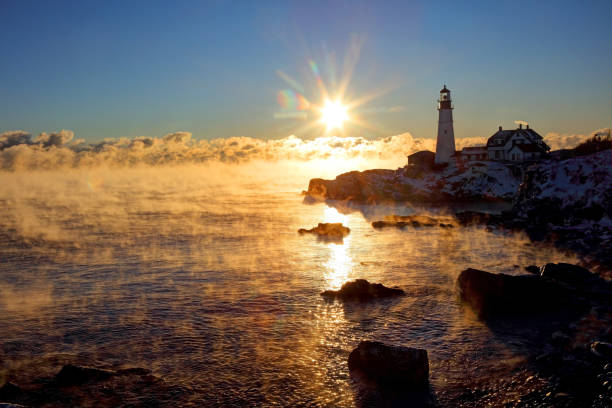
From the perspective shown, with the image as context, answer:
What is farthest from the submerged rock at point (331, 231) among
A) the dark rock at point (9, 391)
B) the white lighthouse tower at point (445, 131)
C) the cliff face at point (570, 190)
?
the white lighthouse tower at point (445, 131)

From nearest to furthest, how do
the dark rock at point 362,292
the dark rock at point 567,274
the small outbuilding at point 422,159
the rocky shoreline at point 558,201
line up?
the dark rock at point 362,292 → the dark rock at point 567,274 → the rocky shoreline at point 558,201 → the small outbuilding at point 422,159

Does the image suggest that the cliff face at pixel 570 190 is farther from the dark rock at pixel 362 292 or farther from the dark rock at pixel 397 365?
the dark rock at pixel 397 365

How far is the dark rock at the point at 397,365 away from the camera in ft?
44.6

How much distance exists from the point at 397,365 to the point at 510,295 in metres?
8.91

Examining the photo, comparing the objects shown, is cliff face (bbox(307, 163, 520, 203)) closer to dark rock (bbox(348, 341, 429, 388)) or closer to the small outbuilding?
the small outbuilding

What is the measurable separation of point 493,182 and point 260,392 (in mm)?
80251

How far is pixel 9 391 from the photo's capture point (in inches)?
519

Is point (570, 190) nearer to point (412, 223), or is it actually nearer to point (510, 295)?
point (412, 223)

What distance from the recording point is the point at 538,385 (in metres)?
13.0

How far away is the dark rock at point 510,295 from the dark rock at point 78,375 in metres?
14.9

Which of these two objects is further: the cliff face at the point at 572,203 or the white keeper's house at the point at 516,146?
the white keeper's house at the point at 516,146

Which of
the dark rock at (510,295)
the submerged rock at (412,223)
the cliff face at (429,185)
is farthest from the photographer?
the cliff face at (429,185)

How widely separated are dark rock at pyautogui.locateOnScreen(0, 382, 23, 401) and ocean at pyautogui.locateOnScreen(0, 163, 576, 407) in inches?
47.2

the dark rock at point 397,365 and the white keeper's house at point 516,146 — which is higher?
the white keeper's house at point 516,146
